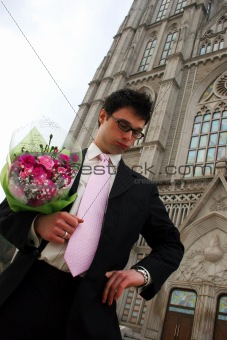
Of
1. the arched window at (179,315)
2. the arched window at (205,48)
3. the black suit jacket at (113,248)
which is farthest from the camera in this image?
the arched window at (205,48)

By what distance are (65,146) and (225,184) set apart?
8994 millimetres

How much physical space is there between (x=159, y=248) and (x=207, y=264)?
7.87m

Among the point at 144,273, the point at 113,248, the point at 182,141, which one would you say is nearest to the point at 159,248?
the point at 144,273

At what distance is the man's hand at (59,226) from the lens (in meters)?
1.31

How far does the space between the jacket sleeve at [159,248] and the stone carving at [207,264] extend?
7572 millimetres

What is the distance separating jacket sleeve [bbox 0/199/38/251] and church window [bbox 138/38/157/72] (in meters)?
18.7

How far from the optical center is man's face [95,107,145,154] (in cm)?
183

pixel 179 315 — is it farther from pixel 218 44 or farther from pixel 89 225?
pixel 218 44

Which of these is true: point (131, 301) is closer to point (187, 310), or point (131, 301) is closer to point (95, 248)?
point (187, 310)

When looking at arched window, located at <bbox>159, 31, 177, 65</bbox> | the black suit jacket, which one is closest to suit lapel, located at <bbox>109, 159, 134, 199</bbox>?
the black suit jacket

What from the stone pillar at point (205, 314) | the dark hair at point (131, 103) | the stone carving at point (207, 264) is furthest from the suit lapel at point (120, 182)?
the stone carving at point (207, 264)

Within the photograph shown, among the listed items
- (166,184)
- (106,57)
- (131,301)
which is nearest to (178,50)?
(106,57)

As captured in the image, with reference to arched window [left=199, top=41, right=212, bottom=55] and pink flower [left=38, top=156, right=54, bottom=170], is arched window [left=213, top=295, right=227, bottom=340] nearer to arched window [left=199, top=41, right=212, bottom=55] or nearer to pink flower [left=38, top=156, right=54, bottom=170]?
pink flower [left=38, top=156, right=54, bottom=170]

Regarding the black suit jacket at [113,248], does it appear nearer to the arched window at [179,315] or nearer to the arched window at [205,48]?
the arched window at [179,315]
